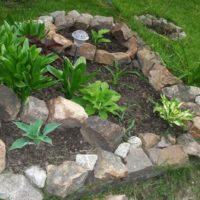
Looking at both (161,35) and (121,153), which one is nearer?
(121,153)

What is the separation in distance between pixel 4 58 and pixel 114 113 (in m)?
0.98

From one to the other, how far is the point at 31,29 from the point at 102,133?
119cm

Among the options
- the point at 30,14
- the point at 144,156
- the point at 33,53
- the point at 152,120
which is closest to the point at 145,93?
the point at 152,120

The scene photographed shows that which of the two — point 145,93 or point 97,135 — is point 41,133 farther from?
point 145,93

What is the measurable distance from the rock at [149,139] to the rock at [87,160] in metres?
0.46

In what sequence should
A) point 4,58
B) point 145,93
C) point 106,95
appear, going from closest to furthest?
point 4,58 < point 106,95 < point 145,93

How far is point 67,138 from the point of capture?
12.6ft

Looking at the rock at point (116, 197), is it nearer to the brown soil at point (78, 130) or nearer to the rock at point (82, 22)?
the brown soil at point (78, 130)

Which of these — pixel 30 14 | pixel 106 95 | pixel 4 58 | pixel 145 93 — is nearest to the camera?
pixel 4 58

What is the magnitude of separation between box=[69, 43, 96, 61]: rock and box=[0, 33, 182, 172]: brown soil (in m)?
0.08

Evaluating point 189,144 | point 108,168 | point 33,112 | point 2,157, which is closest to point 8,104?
point 33,112

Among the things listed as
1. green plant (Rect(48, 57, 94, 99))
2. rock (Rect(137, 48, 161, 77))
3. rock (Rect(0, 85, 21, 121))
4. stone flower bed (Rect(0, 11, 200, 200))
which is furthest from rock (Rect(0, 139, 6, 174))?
rock (Rect(137, 48, 161, 77))

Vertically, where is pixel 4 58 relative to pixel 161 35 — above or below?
above

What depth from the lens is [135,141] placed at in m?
3.96
